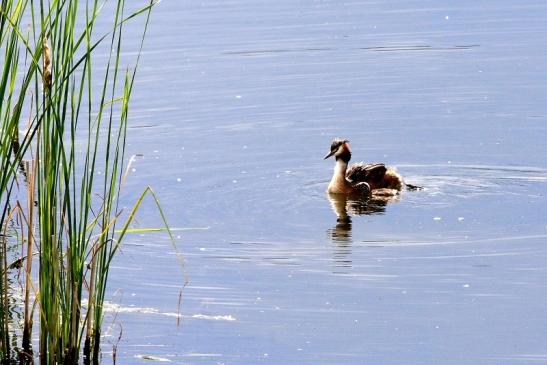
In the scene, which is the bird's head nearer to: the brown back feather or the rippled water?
the brown back feather

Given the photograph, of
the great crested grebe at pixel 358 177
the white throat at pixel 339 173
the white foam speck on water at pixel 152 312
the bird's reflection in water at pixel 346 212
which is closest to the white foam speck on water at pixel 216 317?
the white foam speck on water at pixel 152 312

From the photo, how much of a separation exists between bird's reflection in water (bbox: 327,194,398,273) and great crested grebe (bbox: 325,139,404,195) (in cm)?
7

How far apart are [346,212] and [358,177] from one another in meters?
0.74

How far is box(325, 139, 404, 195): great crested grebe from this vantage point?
33.8 ft

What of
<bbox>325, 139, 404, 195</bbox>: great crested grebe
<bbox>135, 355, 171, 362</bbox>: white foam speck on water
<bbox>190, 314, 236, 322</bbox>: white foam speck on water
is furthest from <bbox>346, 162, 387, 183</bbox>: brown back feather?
<bbox>135, 355, 171, 362</bbox>: white foam speck on water

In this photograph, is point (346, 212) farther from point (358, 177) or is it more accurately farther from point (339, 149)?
point (339, 149)

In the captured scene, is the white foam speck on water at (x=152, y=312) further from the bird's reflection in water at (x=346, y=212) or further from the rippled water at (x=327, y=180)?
the bird's reflection in water at (x=346, y=212)

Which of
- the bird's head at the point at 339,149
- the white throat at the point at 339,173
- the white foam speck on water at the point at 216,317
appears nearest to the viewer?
the white foam speck on water at the point at 216,317

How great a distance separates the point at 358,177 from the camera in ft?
35.0

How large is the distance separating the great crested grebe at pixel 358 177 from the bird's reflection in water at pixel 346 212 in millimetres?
68

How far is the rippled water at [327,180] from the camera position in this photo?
22.4 feet

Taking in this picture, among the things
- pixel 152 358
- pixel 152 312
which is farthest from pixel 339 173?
pixel 152 358

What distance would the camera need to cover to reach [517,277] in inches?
306

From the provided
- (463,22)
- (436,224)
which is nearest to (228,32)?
(463,22)
